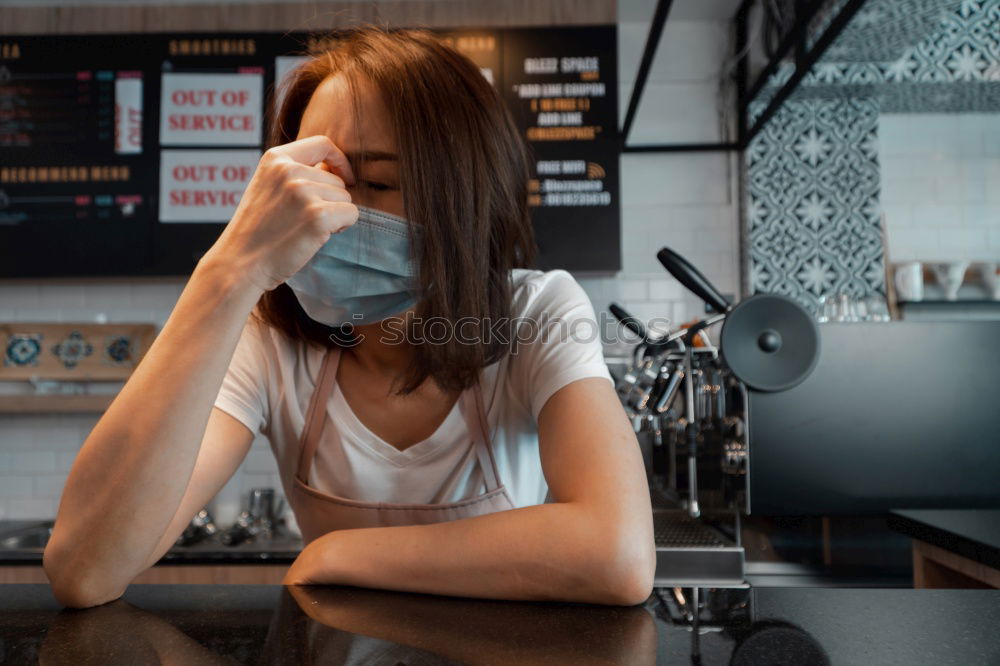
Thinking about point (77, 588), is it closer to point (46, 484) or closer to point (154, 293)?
point (154, 293)

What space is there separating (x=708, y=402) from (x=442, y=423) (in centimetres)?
104

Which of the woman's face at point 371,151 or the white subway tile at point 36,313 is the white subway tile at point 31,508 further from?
the woman's face at point 371,151

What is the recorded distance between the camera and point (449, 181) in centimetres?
98

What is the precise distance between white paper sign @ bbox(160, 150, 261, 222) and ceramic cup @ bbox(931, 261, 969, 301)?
8.99 feet

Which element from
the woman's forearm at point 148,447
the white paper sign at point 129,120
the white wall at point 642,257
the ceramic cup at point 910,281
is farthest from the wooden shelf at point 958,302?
the white paper sign at point 129,120

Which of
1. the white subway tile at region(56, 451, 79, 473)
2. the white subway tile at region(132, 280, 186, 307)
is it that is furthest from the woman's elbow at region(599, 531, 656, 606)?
the white subway tile at region(56, 451, 79, 473)

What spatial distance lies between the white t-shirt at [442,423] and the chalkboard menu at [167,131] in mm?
1774

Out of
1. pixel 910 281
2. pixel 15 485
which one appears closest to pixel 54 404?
pixel 15 485

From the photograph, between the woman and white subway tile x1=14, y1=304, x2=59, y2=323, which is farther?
white subway tile x1=14, y1=304, x2=59, y2=323

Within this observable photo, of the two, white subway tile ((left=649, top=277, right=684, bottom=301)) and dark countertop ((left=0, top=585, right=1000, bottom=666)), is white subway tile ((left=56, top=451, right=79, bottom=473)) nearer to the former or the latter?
white subway tile ((left=649, top=277, right=684, bottom=301))

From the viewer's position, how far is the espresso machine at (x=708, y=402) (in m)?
1.27

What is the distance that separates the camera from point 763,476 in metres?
1.86

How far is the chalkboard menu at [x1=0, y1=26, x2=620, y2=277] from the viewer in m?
2.84

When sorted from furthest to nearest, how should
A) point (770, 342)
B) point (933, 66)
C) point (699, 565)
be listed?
point (933, 66)
point (699, 565)
point (770, 342)
